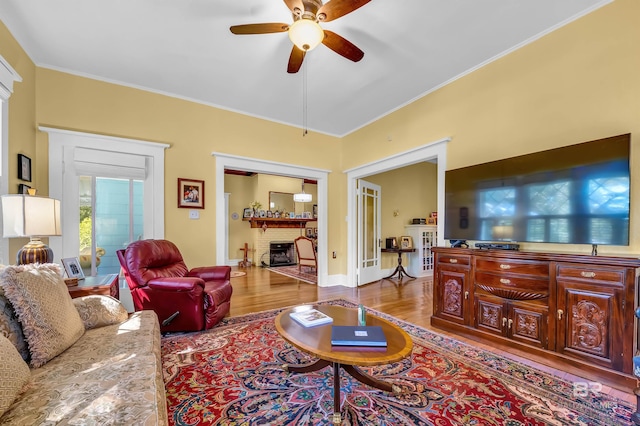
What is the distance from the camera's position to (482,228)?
2.73 meters

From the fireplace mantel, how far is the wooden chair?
1.75 meters

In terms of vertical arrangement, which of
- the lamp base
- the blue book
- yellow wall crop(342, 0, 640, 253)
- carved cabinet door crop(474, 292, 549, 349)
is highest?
yellow wall crop(342, 0, 640, 253)

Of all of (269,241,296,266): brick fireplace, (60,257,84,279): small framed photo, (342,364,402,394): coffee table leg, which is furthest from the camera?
(269,241,296,266): brick fireplace

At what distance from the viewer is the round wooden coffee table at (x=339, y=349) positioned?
4.52ft

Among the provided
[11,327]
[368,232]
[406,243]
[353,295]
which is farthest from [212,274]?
[406,243]

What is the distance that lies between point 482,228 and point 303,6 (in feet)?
8.25

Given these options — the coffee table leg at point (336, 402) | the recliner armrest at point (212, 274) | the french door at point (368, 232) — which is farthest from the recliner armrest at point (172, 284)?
the french door at point (368, 232)

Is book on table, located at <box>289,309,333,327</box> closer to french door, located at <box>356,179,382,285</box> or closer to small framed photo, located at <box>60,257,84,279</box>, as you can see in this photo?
small framed photo, located at <box>60,257,84,279</box>

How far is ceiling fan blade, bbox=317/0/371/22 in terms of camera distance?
179 cm

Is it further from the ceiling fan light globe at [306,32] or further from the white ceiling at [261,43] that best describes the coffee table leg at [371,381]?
the white ceiling at [261,43]

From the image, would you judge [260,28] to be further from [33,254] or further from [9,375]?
[33,254]

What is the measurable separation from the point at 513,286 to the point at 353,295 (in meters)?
2.41

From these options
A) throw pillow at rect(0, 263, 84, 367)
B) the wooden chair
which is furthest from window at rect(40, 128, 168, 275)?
the wooden chair

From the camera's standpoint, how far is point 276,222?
26.6ft
